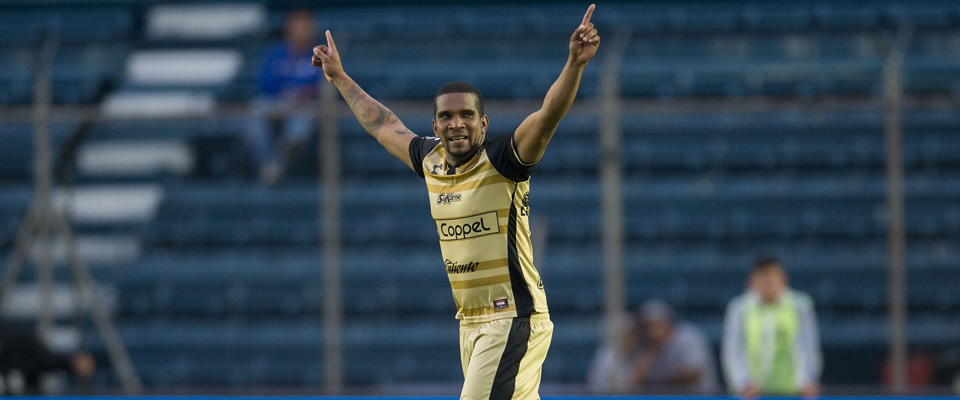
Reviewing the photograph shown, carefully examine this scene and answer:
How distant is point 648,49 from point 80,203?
7003 millimetres

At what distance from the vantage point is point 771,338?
7.59 m

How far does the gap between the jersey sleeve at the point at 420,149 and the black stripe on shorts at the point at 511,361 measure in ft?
2.77

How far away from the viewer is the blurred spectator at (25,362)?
7.73 metres

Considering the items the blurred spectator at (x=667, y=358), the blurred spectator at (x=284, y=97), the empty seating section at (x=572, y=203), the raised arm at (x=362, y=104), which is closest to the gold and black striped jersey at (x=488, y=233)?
the raised arm at (x=362, y=104)

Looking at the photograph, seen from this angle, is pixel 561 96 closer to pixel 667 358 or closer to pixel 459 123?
pixel 459 123

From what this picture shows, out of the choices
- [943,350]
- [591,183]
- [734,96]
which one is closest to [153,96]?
[591,183]

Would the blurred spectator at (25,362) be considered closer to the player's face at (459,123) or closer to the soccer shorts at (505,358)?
the soccer shorts at (505,358)

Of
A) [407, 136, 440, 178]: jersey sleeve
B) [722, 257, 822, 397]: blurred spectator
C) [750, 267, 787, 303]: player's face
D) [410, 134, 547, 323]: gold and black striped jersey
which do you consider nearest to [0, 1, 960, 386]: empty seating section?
[722, 257, 822, 397]: blurred spectator

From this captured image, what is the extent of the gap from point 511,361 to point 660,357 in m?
4.53

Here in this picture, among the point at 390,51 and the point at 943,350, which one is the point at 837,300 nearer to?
the point at 943,350

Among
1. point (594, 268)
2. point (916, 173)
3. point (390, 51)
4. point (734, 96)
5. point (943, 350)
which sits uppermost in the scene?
point (390, 51)

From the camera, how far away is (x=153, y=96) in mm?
12984

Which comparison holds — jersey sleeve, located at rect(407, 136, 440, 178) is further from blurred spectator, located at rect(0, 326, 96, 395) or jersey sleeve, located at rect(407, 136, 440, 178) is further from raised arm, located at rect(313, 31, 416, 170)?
blurred spectator, located at rect(0, 326, 96, 395)

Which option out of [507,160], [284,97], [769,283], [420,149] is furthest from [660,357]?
[507,160]
